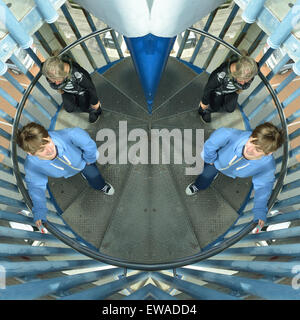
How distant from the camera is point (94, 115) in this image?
5316 mm

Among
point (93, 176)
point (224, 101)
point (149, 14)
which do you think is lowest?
point (93, 176)

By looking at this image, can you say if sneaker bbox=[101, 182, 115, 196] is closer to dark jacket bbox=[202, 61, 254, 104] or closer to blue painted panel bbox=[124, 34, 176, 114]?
blue painted panel bbox=[124, 34, 176, 114]

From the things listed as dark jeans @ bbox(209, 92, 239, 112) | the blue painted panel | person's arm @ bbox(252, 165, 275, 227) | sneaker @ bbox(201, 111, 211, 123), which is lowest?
person's arm @ bbox(252, 165, 275, 227)

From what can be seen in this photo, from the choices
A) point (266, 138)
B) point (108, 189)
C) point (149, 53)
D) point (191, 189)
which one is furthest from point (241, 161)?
point (108, 189)

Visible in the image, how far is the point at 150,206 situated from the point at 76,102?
1844 mm

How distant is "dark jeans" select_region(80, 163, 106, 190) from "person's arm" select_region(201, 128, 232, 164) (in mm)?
1503

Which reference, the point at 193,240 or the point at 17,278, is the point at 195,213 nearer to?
the point at 193,240

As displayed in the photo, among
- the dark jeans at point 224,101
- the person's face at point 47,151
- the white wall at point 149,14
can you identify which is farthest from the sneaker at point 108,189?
the white wall at point 149,14

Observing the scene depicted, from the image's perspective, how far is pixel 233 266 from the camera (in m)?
4.11

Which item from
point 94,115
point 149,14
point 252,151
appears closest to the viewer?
point 149,14

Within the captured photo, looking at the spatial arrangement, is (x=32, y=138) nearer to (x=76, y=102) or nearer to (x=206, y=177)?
(x=76, y=102)

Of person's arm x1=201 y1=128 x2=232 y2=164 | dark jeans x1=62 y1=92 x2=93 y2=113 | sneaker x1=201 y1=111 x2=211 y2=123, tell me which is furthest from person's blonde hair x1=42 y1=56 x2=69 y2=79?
sneaker x1=201 y1=111 x2=211 y2=123

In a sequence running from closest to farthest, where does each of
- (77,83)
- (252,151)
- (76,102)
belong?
(252,151) → (77,83) → (76,102)

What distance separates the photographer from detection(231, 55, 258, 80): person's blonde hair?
364 centimetres
